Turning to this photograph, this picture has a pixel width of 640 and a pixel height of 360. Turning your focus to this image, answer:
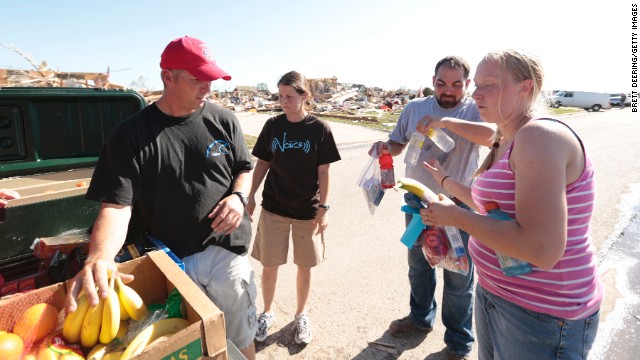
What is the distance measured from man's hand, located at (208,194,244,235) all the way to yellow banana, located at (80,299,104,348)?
2.44ft

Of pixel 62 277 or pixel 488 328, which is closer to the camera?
pixel 62 277

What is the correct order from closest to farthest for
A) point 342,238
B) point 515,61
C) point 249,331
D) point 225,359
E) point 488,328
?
point 225,359
point 515,61
point 488,328
point 249,331
point 342,238

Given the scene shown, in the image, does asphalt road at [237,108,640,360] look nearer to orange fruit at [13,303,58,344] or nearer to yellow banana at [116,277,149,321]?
yellow banana at [116,277,149,321]

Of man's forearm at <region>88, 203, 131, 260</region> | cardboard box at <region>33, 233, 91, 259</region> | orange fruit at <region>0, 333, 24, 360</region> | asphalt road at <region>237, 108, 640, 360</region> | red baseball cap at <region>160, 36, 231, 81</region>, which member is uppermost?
red baseball cap at <region>160, 36, 231, 81</region>

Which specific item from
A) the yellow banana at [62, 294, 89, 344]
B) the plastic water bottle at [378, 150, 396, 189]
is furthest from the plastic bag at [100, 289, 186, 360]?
the plastic water bottle at [378, 150, 396, 189]

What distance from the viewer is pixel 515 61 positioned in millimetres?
1554

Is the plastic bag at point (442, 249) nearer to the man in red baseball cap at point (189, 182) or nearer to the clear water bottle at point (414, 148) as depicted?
the clear water bottle at point (414, 148)

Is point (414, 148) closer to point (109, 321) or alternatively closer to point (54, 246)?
point (109, 321)

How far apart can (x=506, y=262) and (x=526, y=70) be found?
82cm

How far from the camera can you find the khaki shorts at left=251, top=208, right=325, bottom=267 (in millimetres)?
3094

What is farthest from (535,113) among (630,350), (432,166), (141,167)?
(630,350)

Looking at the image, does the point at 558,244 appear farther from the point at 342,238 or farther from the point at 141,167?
the point at 342,238

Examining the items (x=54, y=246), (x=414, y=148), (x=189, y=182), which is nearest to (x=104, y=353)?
(x=54, y=246)

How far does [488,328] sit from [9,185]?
3.25 meters
